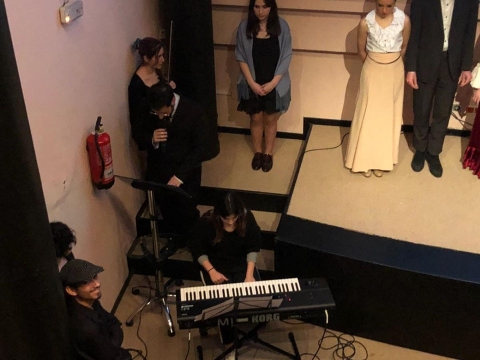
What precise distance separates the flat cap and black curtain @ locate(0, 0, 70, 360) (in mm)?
157

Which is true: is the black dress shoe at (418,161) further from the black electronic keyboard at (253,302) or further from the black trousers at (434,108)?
the black electronic keyboard at (253,302)

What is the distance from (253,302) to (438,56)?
1957 mm

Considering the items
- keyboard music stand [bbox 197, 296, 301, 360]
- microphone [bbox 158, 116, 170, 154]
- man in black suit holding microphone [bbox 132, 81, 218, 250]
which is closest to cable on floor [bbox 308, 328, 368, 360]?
keyboard music stand [bbox 197, 296, 301, 360]

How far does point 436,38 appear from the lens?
3.64 meters

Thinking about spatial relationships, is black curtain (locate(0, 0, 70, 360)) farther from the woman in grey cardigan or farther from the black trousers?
the black trousers

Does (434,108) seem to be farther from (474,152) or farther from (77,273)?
(77,273)

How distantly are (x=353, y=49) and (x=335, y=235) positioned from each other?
150 cm

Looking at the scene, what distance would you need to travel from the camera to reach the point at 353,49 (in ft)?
14.0

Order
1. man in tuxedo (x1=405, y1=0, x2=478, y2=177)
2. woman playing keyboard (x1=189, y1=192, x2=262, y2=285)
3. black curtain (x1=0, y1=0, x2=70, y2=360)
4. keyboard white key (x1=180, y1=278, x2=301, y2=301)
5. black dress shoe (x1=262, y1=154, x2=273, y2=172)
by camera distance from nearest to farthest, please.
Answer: black curtain (x1=0, y1=0, x2=70, y2=360), keyboard white key (x1=180, y1=278, x2=301, y2=301), woman playing keyboard (x1=189, y1=192, x2=262, y2=285), man in tuxedo (x1=405, y1=0, x2=478, y2=177), black dress shoe (x1=262, y1=154, x2=273, y2=172)

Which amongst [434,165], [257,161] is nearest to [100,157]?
[257,161]

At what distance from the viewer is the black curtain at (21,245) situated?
1879 mm

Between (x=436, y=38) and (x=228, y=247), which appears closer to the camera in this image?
(x=228, y=247)

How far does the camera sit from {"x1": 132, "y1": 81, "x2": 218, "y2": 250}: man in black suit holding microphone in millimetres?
3475

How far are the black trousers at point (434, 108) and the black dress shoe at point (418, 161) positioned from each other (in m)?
0.04
